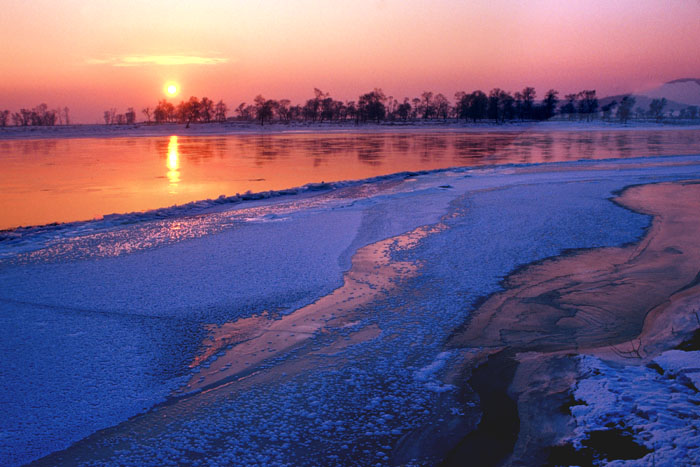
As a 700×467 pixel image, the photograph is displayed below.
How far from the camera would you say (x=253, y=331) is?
399 cm

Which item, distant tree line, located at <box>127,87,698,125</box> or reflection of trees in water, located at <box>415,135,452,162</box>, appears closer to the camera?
reflection of trees in water, located at <box>415,135,452,162</box>

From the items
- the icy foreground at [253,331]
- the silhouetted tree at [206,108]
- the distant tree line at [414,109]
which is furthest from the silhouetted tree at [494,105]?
the icy foreground at [253,331]

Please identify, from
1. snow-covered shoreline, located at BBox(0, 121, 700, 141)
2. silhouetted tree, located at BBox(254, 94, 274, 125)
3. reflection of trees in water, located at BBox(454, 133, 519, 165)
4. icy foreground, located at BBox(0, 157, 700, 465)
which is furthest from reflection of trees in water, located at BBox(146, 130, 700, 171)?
silhouetted tree, located at BBox(254, 94, 274, 125)

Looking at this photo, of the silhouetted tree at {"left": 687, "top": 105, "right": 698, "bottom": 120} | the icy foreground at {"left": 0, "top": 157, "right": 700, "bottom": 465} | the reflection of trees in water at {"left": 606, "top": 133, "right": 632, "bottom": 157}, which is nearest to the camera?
the icy foreground at {"left": 0, "top": 157, "right": 700, "bottom": 465}

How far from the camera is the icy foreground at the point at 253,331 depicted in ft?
8.66

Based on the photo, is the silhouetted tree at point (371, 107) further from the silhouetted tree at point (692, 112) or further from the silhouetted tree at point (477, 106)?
the silhouetted tree at point (692, 112)

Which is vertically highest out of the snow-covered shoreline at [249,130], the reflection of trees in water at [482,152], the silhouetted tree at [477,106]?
the silhouetted tree at [477,106]

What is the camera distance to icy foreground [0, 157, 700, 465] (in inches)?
104

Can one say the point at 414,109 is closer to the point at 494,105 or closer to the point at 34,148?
the point at 494,105

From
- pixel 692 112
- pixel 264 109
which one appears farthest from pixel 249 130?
pixel 692 112

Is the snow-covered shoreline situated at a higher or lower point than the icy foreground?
higher

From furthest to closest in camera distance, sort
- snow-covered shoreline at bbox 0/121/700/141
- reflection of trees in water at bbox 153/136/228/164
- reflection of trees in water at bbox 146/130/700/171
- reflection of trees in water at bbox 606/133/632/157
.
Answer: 1. snow-covered shoreline at bbox 0/121/700/141
2. reflection of trees in water at bbox 153/136/228/164
3. reflection of trees in water at bbox 606/133/632/157
4. reflection of trees in water at bbox 146/130/700/171

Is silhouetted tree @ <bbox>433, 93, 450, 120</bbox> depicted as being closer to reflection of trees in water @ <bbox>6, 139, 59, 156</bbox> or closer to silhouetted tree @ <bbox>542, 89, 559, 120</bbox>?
silhouetted tree @ <bbox>542, 89, 559, 120</bbox>

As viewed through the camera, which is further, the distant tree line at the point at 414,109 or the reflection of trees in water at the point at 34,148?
the distant tree line at the point at 414,109
